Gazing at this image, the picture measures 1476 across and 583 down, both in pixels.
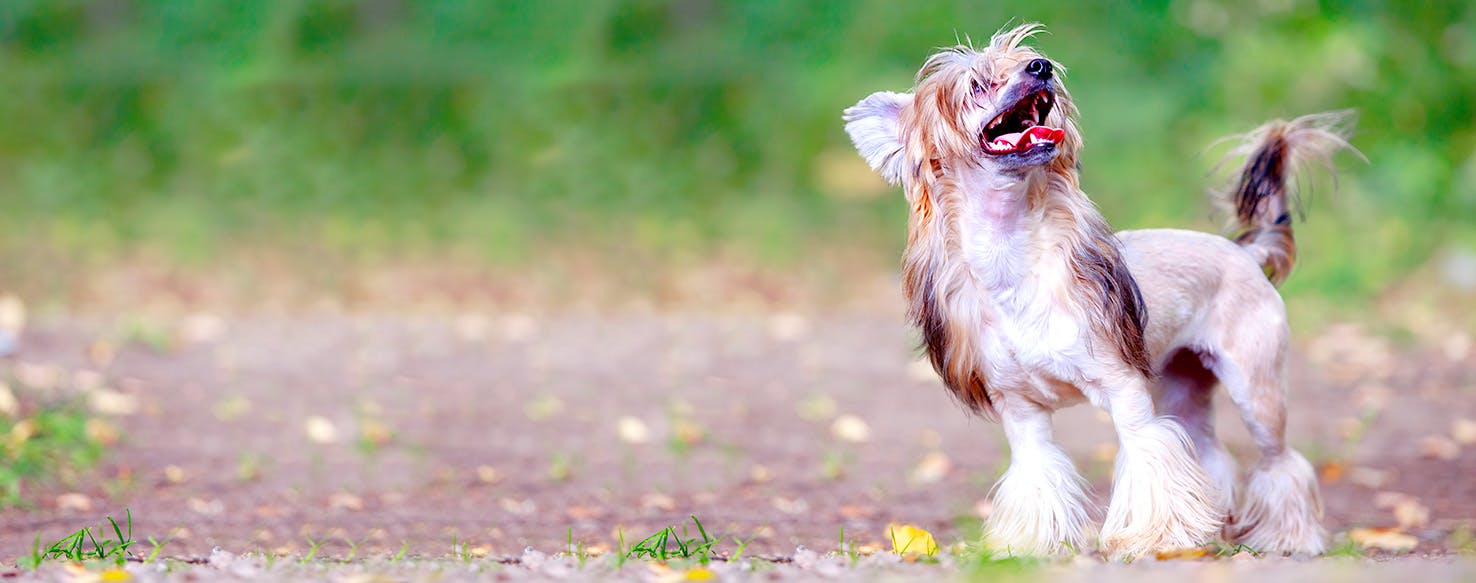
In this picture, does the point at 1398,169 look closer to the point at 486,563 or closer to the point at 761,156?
the point at 761,156

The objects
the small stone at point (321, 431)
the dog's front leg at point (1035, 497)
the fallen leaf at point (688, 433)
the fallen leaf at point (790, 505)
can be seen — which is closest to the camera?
the dog's front leg at point (1035, 497)

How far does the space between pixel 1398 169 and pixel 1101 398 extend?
374 inches

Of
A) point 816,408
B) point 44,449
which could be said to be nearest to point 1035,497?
point 816,408

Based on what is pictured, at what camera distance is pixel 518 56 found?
12.2m

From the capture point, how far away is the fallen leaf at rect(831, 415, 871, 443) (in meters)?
8.02

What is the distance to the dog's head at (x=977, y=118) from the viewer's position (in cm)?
427

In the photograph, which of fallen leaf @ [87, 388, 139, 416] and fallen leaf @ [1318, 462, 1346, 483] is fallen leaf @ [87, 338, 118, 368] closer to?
fallen leaf @ [87, 388, 139, 416]

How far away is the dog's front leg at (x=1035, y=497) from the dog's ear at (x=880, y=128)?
2.94 ft

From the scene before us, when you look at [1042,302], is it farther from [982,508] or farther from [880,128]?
[982,508]

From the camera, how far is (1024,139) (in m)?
4.30

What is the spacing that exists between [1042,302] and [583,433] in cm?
410

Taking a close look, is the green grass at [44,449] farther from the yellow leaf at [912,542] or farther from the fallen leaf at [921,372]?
the fallen leaf at [921,372]

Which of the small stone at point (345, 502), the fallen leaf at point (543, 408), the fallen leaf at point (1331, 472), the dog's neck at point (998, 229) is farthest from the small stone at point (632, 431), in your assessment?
the dog's neck at point (998, 229)

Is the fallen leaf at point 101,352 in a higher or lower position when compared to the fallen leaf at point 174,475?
higher
